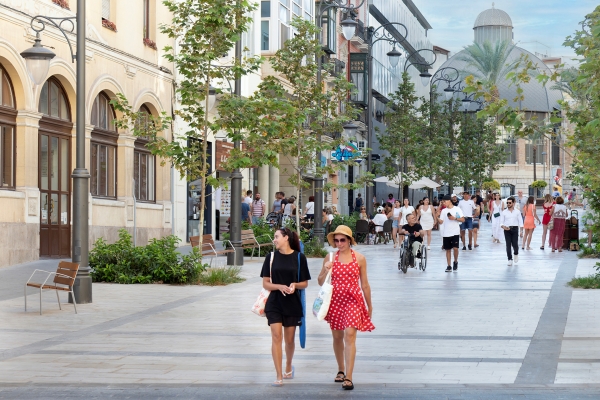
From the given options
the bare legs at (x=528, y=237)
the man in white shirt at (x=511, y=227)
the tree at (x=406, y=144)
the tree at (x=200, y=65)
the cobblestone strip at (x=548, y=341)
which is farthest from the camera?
the tree at (x=406, y=144)

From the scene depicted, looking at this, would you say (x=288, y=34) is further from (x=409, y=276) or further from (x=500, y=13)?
(x=500, y=13)

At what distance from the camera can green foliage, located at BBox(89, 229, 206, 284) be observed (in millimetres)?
19844

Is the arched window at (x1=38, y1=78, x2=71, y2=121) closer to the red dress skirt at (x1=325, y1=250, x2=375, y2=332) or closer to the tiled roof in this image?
the red dress skirt at (x1=325, y1=250, x2=375, y2=332)

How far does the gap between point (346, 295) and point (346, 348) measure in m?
0.44

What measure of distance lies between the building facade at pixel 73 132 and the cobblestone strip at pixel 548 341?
9425mm

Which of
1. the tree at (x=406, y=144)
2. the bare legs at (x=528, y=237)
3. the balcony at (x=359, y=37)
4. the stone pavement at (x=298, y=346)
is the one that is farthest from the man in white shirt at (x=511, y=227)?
the balcony at (x=359, y=37)

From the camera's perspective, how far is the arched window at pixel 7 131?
2230cm

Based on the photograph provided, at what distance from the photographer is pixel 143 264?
20.1 meters

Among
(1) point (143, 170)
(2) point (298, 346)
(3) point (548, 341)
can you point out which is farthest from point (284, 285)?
(1) point (143, 170)

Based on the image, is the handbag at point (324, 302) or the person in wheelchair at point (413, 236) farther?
the person in wheelchair at point (413, 236)

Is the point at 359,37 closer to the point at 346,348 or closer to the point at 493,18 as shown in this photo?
the point at 346,348

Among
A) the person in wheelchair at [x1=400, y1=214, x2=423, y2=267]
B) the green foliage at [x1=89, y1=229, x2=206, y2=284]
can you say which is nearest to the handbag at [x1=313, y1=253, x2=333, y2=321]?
the green foliage at [x1=89, y1=229, x2=206, y2=284]

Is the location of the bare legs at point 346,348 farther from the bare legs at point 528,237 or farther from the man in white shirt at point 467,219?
the bare legs at point 528,237

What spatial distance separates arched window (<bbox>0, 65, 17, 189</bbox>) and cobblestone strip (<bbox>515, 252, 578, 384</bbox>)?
11181 mm
